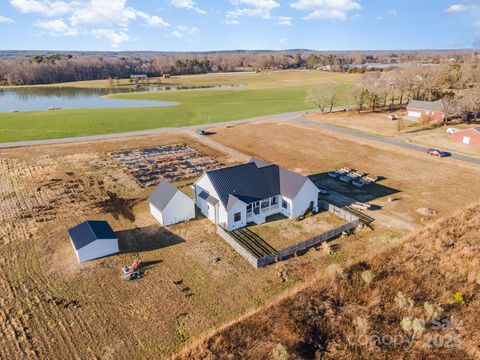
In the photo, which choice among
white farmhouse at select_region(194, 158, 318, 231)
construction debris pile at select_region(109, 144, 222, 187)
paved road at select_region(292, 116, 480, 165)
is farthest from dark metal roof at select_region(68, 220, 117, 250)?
paved road at select_region(292, 116, 480, 165)

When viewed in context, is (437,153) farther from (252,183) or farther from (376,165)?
(252,183)

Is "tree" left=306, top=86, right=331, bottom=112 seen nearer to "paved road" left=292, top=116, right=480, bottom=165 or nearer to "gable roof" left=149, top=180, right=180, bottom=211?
"paved road" left=292, top=116, right=480, bottom=165

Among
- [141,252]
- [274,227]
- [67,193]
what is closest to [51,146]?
[67,193]

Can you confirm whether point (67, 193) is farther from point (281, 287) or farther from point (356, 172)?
point (356, 172)

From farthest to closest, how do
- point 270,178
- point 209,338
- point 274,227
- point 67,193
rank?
A: point 67,193, point 270,178, point 274,227, point 209,338

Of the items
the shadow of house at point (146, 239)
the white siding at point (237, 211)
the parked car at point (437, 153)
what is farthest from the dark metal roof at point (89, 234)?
the parked car at point (437, 153)

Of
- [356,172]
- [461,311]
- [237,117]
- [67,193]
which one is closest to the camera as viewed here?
[461,311]

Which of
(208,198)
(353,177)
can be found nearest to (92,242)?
(208,198)
